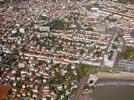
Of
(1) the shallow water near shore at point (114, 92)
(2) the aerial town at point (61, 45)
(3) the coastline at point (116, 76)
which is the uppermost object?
(2) the aerial town at point (61, 45)

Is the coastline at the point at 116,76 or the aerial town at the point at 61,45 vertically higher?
the aerial town at the point at 61,45

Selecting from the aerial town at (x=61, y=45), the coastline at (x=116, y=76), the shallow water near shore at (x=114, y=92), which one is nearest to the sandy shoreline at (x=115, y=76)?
the coastline at (x=116, y=76)

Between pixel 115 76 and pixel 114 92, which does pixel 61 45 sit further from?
pixel 114 92

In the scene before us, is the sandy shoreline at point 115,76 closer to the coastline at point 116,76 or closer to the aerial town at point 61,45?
the coastline at point 116,76

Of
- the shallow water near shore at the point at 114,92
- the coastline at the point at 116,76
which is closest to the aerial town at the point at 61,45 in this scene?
the coastline at the point at 116,76

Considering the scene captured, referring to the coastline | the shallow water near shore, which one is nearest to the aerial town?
the coastline

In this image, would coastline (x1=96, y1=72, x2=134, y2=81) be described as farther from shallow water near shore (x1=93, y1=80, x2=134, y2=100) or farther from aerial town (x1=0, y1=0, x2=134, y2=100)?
shallow water near shore (x1=93, y1=80, x2=134, y2=100)

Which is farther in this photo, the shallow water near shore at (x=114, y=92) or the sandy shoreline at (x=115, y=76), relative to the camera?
the sandy shoreline at (x=115, y=76)
